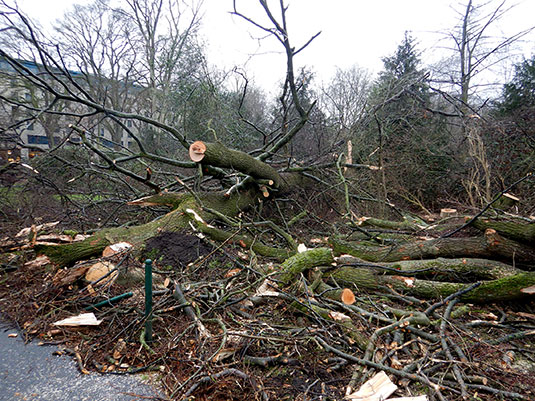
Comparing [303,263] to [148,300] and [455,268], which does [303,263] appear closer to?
[148,300]

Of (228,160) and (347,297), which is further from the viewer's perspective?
(228,160)

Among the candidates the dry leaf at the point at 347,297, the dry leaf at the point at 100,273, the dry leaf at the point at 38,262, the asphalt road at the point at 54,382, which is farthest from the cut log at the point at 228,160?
the asphalt road at the point at 54,382

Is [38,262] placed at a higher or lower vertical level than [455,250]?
lower

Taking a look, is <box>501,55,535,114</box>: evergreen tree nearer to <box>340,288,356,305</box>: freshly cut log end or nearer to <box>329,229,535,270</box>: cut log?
<box>329,229,535,270</box>: cut log

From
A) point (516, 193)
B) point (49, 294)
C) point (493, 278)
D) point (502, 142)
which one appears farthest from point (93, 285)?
point (502, 142)

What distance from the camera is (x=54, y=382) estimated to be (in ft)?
6.68

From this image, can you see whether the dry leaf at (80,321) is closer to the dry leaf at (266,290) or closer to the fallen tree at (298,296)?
the fallen tree at (298,296)

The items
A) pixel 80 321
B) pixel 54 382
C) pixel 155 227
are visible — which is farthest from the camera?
pixel 155 227

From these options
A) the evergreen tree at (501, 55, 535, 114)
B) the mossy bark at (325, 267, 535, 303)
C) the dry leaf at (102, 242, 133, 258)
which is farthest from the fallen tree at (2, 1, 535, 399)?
the evergreen tree at (501, 55, 535, 114)

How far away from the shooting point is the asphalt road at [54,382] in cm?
192

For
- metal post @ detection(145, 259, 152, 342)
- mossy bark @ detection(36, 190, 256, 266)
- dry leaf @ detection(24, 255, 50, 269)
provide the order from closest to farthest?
metal post @ detection(145, 259, 152, 342) → dry leaf @ detection(24, 255, 50, 269) → mossy bark @ detection(36, 190, 256, 266)

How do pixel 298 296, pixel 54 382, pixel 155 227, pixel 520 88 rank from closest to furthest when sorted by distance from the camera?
pixel 54 382 < pixel 298 296 < pixel 155 227 < pixel 520 88

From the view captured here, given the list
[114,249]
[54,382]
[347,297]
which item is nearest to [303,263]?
[347,297]

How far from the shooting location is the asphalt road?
1916mm
